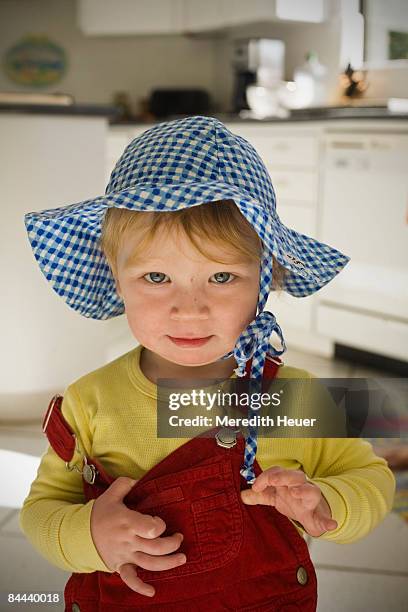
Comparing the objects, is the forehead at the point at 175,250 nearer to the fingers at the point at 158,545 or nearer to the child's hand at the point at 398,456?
the fingers at the point at 158,545

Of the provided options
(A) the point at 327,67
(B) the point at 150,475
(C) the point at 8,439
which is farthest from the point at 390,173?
(B) the point at 150,475

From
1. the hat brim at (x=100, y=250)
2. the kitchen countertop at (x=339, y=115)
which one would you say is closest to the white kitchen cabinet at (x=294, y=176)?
the kitchen countertop at (x=339, y=115)

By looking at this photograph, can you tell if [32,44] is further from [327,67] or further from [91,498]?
[91,498]

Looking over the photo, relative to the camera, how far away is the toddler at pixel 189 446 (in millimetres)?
542

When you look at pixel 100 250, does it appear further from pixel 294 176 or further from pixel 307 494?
pixel 294 176

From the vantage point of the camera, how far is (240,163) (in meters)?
0.56

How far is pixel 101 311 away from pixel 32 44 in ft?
9.42

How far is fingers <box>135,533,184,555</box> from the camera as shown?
54cm

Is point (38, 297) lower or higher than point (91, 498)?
lower

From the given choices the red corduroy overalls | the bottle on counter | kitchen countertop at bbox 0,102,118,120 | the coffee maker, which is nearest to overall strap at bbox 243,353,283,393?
the red corduroy overalls

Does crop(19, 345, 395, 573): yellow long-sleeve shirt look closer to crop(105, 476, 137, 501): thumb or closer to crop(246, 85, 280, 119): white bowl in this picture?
crop(105, 476, 137, 501): thumb

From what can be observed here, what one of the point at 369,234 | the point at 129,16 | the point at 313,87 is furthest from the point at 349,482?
the point at 129,16

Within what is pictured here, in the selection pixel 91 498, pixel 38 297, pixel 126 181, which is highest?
pixel 126 181

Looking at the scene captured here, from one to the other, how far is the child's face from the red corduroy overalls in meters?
0.06
